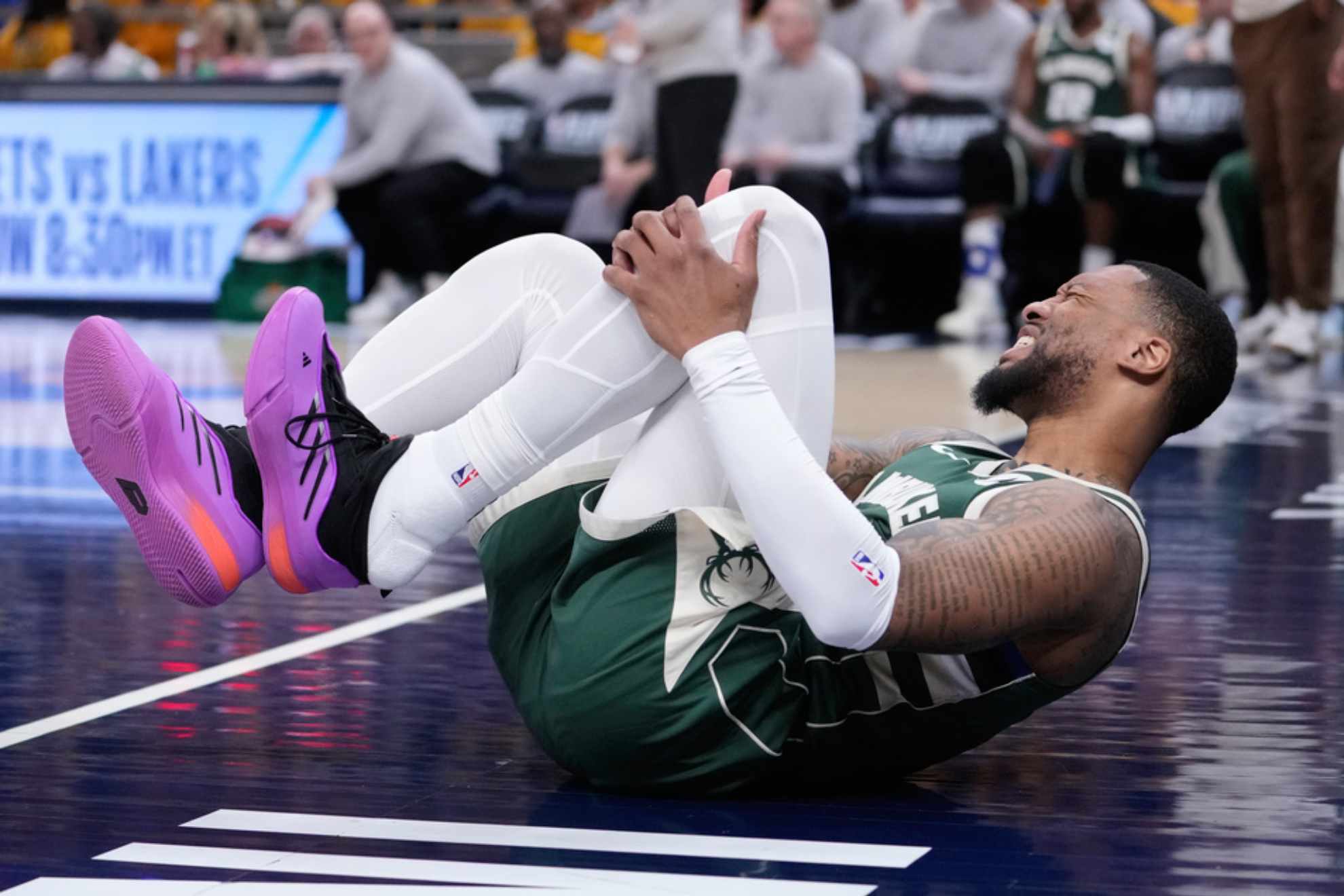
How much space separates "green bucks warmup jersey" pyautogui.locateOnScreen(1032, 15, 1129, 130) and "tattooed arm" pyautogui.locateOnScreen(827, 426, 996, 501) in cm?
660

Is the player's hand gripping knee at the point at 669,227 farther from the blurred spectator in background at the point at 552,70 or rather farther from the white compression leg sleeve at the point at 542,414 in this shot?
the blurred spectator in background at the point at 552,70

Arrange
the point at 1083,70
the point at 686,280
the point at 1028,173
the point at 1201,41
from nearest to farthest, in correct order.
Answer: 1. the point at 686,280
2. the point at 1083,70
3. the point at 1028,173
4. the point at 1201,41

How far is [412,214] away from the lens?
1008 centimetres

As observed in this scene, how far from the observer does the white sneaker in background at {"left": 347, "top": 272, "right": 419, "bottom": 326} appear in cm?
994

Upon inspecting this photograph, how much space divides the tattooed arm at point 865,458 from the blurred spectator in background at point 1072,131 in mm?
6363

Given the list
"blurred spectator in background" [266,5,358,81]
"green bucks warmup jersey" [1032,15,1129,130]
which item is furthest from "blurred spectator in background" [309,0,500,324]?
"green bucks warmup jersey" [1032,15,1129,130]

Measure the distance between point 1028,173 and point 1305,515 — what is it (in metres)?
4.72

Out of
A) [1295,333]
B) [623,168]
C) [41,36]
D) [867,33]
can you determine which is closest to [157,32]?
[41,36]

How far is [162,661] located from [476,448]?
39.2 inches

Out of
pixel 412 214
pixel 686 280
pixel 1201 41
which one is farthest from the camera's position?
pixel 412 214

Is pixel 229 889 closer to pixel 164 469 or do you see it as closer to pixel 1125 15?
pixel 164 469

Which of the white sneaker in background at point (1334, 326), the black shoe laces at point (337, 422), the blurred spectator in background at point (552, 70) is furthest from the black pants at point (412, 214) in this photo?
the black shoe laces at point (337, 422)

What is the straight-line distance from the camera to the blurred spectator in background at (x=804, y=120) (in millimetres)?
9148

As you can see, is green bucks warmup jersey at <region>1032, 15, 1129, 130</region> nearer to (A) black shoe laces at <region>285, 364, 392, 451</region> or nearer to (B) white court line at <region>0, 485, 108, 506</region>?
(B) white court line at <region>0, 485, 108, 506</region>
